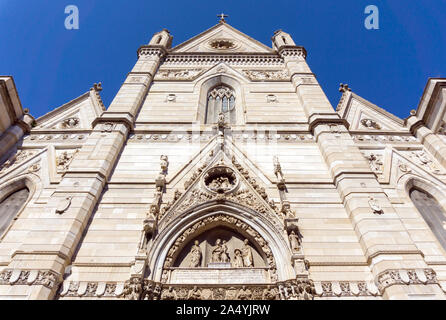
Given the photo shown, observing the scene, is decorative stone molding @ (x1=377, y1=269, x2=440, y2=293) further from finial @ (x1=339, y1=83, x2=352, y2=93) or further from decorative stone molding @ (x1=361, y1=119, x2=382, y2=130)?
finial @ (x1=339, y1=83, x2=352, y2=93)

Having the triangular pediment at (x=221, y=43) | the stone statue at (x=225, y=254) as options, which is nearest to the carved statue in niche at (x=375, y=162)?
the stone statue at (x=225, y=254)

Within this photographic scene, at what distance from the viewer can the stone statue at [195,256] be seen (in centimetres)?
725

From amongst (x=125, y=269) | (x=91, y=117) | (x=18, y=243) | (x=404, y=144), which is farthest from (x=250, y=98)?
(x=18, y=243)

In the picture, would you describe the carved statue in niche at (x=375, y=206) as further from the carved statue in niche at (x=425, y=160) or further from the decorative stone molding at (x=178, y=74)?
the decorative stone molding at (x=178, y=74)

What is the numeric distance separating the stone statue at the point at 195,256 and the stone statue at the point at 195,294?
2.30ft

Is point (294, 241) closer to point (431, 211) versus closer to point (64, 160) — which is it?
point (431, 211)

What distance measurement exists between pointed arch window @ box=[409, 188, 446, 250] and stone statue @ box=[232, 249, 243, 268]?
19.1 feet

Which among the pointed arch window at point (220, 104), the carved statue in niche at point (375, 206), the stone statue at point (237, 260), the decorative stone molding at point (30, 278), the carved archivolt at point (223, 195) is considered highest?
the pointed arch window at point (220, 104)

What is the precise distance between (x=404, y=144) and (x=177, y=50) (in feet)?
49.3

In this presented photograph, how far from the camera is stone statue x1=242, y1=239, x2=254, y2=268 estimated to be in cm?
726

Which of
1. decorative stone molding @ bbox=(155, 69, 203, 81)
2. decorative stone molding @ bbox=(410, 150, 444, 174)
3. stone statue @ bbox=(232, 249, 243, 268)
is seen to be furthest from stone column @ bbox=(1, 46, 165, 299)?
decorative stone molding @ bbox=(410, 150, 444, 174)

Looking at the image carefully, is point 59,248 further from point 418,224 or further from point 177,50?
point 177,50

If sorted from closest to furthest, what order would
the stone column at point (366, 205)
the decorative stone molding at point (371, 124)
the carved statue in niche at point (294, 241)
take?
the stone column at point (366, 205)
the carved statue in niche at point (294, 241)
the decorative stone molding at point (371, 124)

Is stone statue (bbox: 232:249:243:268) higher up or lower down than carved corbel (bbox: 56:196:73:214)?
lower down
